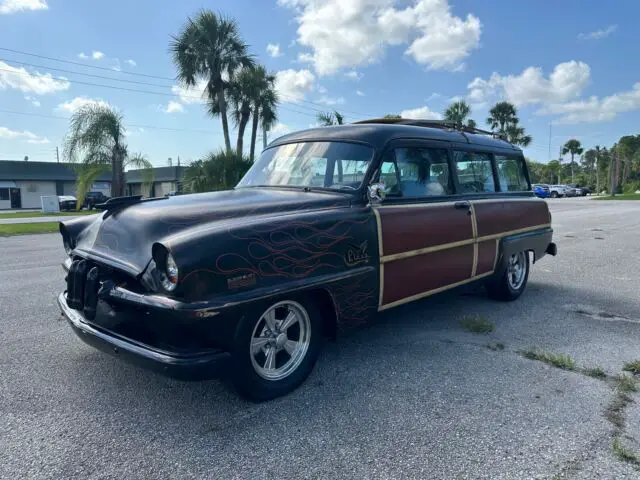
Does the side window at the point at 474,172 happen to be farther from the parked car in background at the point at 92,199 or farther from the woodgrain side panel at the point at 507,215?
the parked car in background at the point at 92,199

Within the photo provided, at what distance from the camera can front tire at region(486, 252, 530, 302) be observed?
570 centimetres

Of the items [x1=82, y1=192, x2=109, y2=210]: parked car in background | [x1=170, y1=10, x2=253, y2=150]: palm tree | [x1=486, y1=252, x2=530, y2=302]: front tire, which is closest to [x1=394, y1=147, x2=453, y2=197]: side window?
[x1=486, y1=252, x2=530, y2=302]: front tire

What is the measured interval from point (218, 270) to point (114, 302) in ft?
2.53

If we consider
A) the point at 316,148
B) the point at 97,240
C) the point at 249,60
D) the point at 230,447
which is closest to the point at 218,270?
the point at 230,447

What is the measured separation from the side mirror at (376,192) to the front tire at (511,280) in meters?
2.38

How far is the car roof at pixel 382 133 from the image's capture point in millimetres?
4270

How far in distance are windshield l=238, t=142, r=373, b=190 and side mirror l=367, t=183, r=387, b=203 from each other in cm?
17

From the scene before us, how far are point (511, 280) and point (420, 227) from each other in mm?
2365

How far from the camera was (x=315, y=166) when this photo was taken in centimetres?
435

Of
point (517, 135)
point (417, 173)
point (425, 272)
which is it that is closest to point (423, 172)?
point (417, 173)

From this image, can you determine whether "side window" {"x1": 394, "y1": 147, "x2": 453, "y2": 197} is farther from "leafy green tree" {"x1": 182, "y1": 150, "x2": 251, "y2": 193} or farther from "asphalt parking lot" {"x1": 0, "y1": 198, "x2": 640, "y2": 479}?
"leafy green tree" {"x1": 182, "y1": 150, "x2": 251, "y2": 193}

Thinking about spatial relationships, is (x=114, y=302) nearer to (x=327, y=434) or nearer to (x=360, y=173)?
(x=327, y=434)

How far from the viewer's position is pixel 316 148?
4438mm

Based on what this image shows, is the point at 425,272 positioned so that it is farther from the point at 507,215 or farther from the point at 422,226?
the point at 507,215
